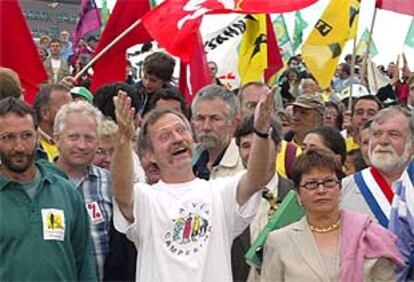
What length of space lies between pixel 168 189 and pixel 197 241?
31cm

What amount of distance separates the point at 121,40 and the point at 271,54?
2.33 meters

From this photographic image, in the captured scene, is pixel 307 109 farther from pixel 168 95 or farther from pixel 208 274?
pixel 208 274

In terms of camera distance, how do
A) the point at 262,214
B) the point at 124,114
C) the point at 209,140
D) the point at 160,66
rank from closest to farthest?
the point at 124,114 → the point at 262,214 → the point at 209,140 → the point at 160,66

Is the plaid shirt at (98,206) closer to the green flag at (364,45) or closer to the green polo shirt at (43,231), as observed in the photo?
the green polo shirt at (43,231)

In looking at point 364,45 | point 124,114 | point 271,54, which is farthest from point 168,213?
point 364,45

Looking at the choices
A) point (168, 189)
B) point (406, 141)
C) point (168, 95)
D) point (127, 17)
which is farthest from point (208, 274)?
point (127, 17)

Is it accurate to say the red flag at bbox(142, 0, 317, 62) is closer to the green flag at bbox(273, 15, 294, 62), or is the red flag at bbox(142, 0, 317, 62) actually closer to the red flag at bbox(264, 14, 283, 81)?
the red flag at bbox(264, 14, 283, 81)

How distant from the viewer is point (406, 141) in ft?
18.9

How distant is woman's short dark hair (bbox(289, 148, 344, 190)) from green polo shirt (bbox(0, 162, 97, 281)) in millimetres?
1051

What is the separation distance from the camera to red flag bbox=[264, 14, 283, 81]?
9930 mm

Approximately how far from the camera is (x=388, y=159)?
5629mm

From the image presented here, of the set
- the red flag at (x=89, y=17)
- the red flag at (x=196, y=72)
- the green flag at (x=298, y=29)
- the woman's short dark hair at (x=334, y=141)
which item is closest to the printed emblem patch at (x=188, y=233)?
the woman's short dark hair at (x=334, y=141)

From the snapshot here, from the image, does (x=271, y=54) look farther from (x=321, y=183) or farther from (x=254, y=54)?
(x=321, y=183)

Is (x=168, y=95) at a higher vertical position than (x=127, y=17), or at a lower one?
lower
